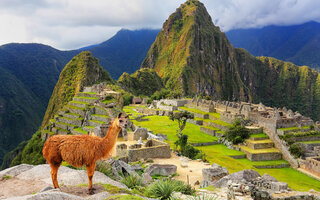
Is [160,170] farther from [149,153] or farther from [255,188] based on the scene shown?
[255,188]

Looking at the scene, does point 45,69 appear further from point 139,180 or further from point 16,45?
point 139,180

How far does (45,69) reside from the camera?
175 meters

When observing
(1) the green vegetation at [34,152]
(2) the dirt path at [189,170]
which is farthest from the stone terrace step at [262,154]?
(1) the green vegetation at [34,152]

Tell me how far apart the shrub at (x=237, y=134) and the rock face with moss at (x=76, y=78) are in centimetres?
6308

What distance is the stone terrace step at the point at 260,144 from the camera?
38406 millimetres

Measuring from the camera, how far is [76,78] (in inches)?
3905

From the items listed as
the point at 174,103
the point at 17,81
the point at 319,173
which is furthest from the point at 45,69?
the point at 319,173

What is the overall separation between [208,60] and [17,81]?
130 meters

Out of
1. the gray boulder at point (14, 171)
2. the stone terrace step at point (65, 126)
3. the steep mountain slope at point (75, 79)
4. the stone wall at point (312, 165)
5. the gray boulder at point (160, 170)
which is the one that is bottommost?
the stone wall at point (312, 165)

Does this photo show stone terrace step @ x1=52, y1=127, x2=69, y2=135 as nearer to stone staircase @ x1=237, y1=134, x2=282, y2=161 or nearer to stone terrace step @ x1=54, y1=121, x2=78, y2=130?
stone terrace step @ x1=54, y1=121, x2=78, y2=130

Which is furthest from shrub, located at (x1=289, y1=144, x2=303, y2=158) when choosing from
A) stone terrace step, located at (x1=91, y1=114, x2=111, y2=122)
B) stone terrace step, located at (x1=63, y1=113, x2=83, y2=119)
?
stone terrace step, located at (x1=63, y1=113, x2=83, y2=119)

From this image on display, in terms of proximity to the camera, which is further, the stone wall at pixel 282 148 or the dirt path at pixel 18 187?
the stone wall at pixel 282 148

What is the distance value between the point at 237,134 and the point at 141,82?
3518 inches

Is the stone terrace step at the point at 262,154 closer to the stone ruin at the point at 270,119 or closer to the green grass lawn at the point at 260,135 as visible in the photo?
the green grass lawn at the point at 260,135
